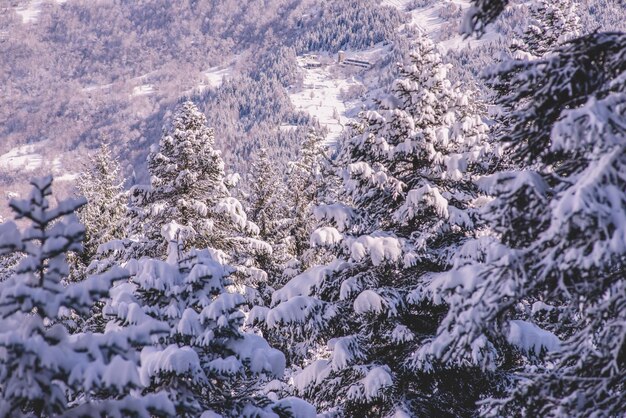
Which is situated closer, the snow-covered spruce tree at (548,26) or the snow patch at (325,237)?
the snow patch at (325,237)

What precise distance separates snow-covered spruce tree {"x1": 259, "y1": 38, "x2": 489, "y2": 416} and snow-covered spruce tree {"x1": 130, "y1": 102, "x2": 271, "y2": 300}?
7.25 m

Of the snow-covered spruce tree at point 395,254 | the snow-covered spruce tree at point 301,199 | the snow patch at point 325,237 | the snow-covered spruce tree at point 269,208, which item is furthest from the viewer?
the snow-covered spruce tree at point 301,199

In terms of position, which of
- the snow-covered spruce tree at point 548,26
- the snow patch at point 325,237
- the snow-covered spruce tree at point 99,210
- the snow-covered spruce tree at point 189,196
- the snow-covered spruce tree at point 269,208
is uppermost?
the snow-covered spruce tree at point 548,26

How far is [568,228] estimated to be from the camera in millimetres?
3695

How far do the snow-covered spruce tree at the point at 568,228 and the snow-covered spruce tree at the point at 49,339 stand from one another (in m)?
2.82

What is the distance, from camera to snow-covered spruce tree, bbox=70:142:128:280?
22297 mm

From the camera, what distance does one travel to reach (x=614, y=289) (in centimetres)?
454

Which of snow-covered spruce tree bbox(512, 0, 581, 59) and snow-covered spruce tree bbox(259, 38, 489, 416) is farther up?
snow-covered spruce tree bbox(512, 0, 581, 59)

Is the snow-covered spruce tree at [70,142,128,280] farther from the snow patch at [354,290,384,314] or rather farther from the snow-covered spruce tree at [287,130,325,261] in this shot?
the snow patch at [354,290,384,314]

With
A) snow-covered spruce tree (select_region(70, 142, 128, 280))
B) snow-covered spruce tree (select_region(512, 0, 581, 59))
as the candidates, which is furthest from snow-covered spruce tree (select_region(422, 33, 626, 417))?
snow-covered spruce tree (select_region(70, 142, 128, 280))

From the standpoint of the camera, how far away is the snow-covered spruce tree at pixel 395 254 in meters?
9.66

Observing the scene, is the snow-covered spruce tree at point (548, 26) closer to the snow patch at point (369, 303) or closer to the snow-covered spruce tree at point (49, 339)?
the snow patch at point (369, 303)

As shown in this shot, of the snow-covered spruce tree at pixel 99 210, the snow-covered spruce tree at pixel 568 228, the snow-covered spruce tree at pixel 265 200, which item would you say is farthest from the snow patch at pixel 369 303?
the snow-covered spruce tree at pixel 265 200

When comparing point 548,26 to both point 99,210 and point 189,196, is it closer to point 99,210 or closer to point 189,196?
point 189,196
